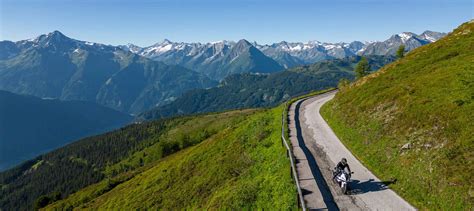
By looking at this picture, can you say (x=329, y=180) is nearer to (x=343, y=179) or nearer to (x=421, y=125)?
(x=343, y=179)

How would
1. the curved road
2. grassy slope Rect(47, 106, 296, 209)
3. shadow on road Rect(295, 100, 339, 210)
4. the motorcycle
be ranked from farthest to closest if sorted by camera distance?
1. grassy slope Rect(47, 106, 296, 209)
2. the motorcycle
3. shadow on road Rect(295, 100, 339, 210)
4. the curved road

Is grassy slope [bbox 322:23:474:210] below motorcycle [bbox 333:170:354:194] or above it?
above

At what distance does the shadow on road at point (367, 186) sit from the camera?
75.8 feet

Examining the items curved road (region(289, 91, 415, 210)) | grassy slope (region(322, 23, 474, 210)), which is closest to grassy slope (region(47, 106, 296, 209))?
curved road (region(289, 91, 415, 210))

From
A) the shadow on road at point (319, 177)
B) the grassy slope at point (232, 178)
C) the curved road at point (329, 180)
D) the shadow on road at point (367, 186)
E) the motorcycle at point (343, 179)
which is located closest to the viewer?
the curved road at point (329, 180)

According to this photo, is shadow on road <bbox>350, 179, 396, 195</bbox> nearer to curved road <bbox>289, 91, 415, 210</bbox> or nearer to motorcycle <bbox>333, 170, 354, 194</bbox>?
curved road <bbox>289, 91, 415, 210</bbox>

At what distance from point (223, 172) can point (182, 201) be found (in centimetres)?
669

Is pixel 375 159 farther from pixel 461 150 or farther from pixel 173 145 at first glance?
pixel 173 145

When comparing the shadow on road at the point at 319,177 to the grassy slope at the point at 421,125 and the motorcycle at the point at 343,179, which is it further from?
the grassy slope at the point at 421,125

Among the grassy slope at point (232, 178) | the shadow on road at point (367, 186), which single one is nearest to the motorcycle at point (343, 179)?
the shadow on road at point (367, 186)

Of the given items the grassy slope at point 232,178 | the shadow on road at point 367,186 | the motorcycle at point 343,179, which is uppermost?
the motorcycle at point 343,179

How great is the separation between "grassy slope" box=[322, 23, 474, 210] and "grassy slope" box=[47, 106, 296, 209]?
841cm

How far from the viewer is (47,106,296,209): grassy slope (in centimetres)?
2495

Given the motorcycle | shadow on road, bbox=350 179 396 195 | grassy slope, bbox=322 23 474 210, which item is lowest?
shadow on road, bbox=350 179 396 195
